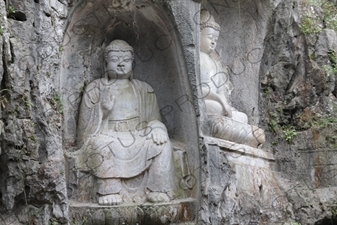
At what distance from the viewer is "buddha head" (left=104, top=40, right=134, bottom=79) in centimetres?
843

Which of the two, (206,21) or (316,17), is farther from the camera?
(316,17)

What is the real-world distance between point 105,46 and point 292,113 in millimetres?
2450

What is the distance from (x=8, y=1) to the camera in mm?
7121

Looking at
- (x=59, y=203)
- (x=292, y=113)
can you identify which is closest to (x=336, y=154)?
(x=292, y=113)

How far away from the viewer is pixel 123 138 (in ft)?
26.2

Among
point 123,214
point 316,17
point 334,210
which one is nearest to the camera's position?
point 123,214

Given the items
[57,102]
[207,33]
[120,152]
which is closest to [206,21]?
[207,33]

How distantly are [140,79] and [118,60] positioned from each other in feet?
1.52

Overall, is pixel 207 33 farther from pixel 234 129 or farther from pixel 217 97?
pixel 234 129

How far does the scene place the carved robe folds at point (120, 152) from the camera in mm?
7762

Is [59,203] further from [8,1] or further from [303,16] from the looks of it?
[303,16]

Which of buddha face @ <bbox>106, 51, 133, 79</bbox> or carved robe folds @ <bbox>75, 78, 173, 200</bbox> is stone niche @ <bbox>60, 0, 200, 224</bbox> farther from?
buddha face @ <bbox>106, 51, 133, 79</bbox>

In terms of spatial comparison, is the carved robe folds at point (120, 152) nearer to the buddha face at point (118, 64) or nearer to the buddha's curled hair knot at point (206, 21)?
the buddha face at point (118, 64)

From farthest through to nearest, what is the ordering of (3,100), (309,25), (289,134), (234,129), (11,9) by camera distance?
(309,25) < (289,134) < (234,129) < (11,9) < (3,100)
